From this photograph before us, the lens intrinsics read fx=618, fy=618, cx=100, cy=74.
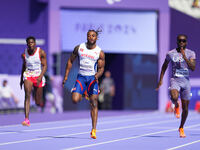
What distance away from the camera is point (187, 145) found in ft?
35.1

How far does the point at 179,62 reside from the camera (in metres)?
11.9

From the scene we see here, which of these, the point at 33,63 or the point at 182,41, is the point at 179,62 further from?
the point at 33,63

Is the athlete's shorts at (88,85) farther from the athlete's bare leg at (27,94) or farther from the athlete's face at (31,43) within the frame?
the athlete's face at (31,43)

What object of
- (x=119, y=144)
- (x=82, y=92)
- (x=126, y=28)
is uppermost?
(x=126, y=28)

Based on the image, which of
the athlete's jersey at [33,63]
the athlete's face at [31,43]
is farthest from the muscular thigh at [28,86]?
the athlete's face at [31,43]

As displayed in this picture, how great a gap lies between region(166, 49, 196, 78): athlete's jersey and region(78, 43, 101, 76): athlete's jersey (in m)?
1.44

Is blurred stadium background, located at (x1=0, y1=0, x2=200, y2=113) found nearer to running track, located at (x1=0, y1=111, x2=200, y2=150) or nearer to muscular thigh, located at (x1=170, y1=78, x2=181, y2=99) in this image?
running track, located at (x1=0, y1=111, x2=200, y2=150)

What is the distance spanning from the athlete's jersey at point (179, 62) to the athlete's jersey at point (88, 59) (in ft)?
4.74

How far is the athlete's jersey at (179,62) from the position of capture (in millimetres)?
11875

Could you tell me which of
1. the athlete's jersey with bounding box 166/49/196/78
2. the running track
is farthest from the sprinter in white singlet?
the athlete's jersey with bounding box 166/49/196/78

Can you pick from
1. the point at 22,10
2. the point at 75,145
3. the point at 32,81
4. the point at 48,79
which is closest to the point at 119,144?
the point at 75,145

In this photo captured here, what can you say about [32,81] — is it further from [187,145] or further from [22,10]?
[22,10]

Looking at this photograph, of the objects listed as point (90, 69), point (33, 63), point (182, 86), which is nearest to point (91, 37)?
point (90, 69)

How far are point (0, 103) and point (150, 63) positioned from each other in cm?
843
